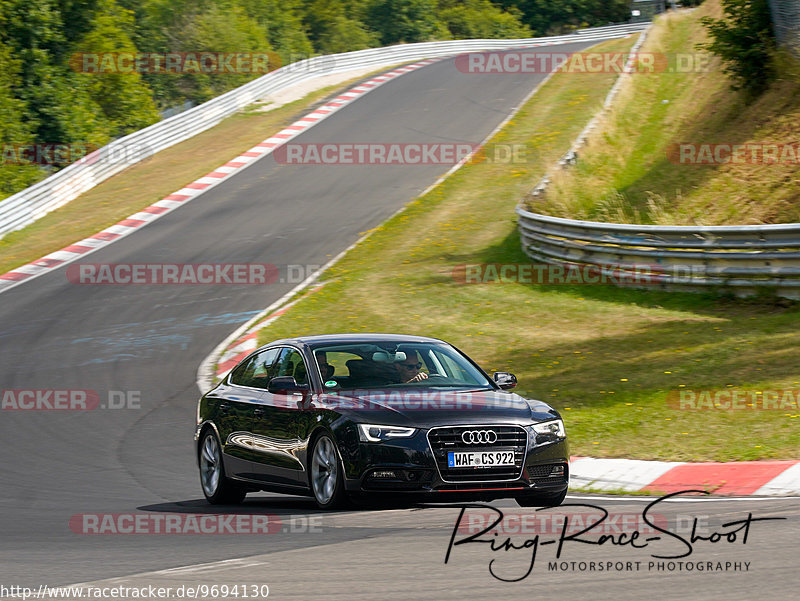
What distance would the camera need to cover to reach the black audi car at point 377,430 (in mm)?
8516

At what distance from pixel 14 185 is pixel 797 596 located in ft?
126

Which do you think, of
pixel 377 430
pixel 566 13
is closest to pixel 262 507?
pixel 377 430

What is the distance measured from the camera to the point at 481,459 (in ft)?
28.3

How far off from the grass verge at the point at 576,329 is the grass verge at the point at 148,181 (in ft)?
26.3

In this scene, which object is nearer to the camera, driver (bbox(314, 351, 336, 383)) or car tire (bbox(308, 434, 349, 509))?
car tire (bbox(308, 434, 349, 509))

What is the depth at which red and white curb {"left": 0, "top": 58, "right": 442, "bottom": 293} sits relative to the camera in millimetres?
26719

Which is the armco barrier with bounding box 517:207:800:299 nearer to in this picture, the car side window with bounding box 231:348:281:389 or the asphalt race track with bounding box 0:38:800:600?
the asphalt race track with bounding box 0:38:800:600

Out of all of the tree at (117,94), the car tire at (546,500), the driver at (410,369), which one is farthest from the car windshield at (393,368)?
the tree at (117,94)

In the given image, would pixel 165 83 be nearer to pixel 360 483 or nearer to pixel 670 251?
Result: pixel 670 251

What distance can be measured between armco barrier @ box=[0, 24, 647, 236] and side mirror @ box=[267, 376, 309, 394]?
75.5 ft

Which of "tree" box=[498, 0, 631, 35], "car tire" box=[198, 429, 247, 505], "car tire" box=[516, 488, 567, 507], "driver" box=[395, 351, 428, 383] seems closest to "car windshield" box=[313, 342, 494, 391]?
"driver" box=[395, 351, 428, 383]

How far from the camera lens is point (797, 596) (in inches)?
225

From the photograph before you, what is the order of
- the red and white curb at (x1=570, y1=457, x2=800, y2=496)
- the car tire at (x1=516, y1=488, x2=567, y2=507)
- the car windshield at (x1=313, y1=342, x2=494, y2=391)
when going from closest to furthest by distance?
1. the car tire at (x1=516, y1=488, x2=567, y2=507)
2. the car windshield at (x1=313, y1=342, x2=494, y2=391)
3. the red and white curb at (x1=570, y1=457, x2=800, y2=496)

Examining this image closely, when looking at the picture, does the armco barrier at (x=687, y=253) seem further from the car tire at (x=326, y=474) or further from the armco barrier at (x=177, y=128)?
the armco barrier at (x=177, y=128)
